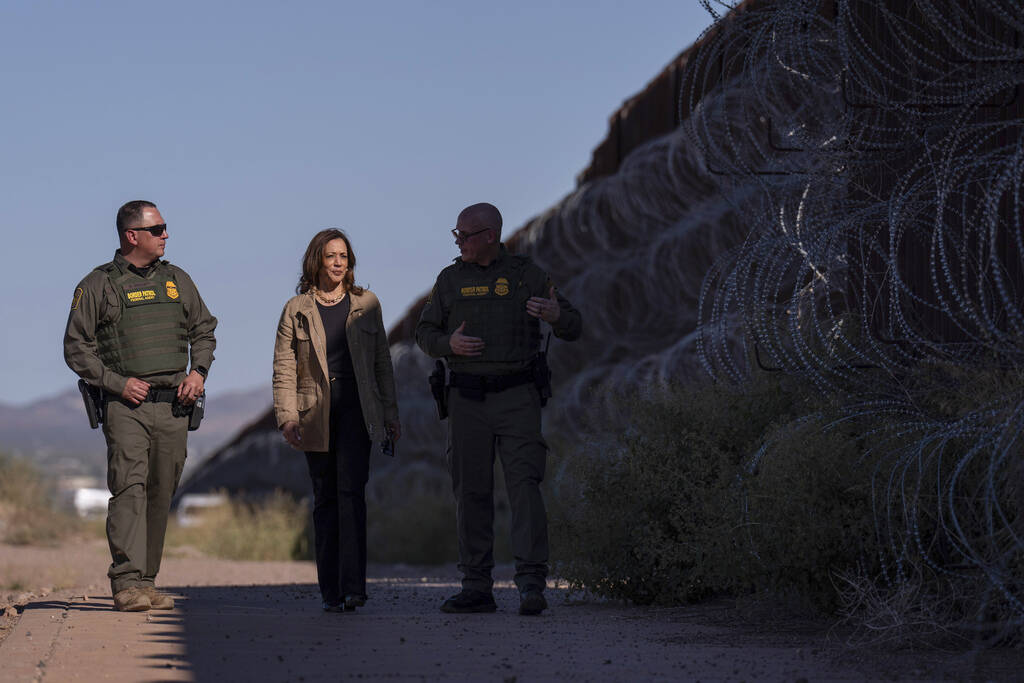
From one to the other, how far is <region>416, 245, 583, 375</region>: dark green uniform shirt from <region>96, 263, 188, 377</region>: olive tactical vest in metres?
1.26

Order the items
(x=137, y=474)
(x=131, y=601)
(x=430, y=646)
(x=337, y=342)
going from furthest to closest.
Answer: (x=337, y=342)
(x=137, y=474)
(x=131, y=601)
(x=430, y=646)

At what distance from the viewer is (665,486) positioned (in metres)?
7.83

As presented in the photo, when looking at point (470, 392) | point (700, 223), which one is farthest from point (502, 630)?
point (700, 223)

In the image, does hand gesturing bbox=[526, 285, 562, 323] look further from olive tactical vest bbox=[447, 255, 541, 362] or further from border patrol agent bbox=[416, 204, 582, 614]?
olive tactical vest bbox=[447, 255, 541, 362]

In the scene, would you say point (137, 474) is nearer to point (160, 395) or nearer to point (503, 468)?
point (160, 395)

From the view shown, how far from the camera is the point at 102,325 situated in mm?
7508

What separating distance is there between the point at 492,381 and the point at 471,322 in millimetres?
315

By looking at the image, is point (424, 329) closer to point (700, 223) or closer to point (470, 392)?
point (470, 392)

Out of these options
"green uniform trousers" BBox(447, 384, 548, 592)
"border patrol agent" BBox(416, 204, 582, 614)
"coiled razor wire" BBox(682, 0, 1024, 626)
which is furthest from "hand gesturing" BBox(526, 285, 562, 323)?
"coiled razor wire" BBox(682, 0, 1024, 626)

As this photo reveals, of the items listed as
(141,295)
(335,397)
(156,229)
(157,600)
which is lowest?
(157,600)

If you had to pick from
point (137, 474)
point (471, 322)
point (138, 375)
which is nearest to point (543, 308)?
point (471, 322)

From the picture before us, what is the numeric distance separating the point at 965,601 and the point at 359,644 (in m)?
2.48

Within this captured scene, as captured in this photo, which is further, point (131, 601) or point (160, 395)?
point (160, 395)

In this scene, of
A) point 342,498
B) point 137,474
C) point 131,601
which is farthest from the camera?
point 342,498
